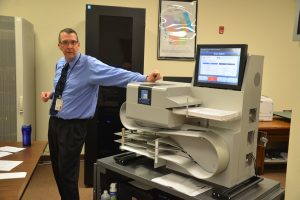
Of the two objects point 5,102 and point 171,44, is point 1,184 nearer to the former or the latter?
point 5,102

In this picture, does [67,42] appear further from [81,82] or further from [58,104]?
[58,104]

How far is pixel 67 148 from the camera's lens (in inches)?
93.9

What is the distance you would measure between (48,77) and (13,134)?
2.99ft

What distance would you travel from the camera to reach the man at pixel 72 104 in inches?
94.0

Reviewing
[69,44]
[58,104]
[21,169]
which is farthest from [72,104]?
[21,169]

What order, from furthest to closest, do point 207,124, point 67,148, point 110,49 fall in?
point 110,49 → point 67,148 → point 207,124

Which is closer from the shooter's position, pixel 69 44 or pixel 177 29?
pixel 69 44

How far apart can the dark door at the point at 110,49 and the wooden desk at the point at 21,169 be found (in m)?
0.94

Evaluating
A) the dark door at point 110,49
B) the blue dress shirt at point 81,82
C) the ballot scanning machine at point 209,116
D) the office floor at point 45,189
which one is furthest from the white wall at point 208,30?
the ballot scanning machine at point 209,116

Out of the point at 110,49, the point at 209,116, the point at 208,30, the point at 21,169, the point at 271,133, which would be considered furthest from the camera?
the point at 208,30

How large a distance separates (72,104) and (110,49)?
1.00 metres

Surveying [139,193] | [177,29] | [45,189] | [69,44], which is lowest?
[45,189]

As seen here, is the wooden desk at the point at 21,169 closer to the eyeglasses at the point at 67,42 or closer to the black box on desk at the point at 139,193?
the black box on desk at the point at 139,193

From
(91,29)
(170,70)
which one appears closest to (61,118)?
(91,29)
